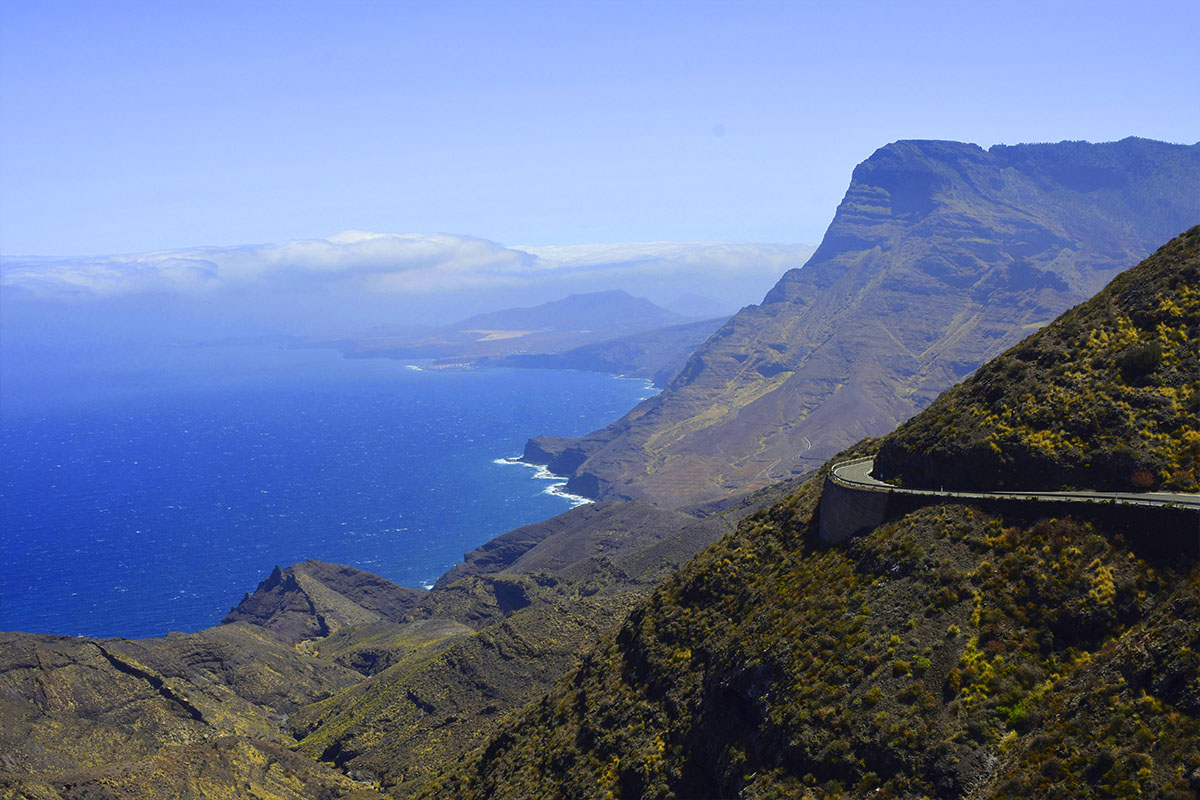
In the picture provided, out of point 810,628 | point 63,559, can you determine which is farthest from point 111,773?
point 63,559

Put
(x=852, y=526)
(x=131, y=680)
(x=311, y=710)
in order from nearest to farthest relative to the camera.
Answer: (x=852, y=526) → (x=131, y=680) → (x=311, y=710)

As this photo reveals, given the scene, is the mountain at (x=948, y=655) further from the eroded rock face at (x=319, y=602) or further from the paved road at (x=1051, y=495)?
the eroded rock face at (x=319, y=602)

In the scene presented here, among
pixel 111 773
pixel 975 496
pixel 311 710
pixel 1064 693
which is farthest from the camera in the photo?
pixel 311 710

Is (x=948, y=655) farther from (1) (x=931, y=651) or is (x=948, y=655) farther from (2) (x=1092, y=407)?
(2) (x=1092, y=407)

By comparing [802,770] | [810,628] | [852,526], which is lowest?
[802,770]

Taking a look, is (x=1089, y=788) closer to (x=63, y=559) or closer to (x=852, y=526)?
(x=852, y=526)

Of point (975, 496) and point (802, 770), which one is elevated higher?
point (975, 496)
